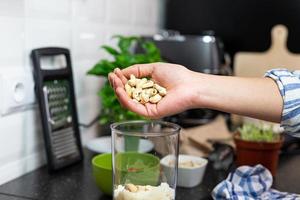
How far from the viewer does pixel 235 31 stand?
1.63 m

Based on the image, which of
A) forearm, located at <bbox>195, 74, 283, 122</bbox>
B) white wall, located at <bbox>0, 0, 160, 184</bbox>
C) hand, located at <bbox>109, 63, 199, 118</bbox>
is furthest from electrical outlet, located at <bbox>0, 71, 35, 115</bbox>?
forearm, located at <bbox>195, 74, 283, 122</bbox>

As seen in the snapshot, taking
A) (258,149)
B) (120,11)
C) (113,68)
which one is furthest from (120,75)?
(120,11)

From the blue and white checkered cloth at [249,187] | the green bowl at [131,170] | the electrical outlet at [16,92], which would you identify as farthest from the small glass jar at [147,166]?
the electrical outlet at [16,92]

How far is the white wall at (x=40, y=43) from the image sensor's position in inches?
34.3

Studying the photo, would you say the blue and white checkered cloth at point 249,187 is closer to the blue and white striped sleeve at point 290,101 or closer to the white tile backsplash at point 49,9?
the blue and white striped sleeve at point 290,101

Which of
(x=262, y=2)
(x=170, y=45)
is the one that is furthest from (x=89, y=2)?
(x=262, y=2)

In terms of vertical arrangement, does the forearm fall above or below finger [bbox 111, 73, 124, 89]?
below

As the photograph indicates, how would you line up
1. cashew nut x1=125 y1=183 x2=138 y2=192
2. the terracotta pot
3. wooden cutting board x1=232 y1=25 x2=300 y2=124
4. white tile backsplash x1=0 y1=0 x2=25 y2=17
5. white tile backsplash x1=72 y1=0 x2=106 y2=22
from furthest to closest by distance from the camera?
wooden cutting board x1=232 y1=25 x2=300 y2=124 < white tile backsplash x1=72 y1=0 x2=106 y2=22 < the terracotta pot < white tile backsplash x1=0 y1=0 x2=25 y2=17 < cashew nut x1=125 y1=183 x2=138 y2=192

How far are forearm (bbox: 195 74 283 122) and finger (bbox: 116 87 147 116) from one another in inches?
3.9

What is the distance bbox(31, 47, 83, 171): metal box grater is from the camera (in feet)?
3.06

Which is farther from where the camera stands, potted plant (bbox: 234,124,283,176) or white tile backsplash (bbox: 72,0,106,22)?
white tile backsplash (bbox: 72,0,106,22)

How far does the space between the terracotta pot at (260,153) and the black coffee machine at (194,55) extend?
410 mm

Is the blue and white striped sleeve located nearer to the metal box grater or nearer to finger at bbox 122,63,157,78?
finger at bbox 122,63,157,78

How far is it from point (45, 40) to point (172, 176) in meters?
0.44
